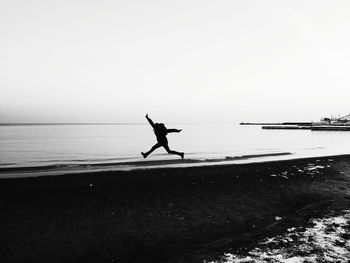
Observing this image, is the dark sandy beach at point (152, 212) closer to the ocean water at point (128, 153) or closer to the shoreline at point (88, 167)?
the shoreline at point (88, 167)

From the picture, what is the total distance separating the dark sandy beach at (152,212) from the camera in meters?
7.49

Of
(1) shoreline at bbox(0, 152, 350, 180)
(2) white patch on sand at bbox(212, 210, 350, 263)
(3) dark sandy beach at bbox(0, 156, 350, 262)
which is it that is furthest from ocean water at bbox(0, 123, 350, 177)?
(2) white patch on sand at bbox(212, 210, 350, 263)

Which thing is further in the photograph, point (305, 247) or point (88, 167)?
point (88, 167)

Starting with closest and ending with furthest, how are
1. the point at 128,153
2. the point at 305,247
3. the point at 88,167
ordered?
1. the point at 305,247
2. the point at 88,167
3. the point at 128,153

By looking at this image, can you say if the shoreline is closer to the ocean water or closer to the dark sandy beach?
the ocean water

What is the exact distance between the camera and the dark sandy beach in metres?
7.49

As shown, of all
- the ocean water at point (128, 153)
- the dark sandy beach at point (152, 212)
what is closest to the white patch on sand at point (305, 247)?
the dark sandy beach at point (152, 212)

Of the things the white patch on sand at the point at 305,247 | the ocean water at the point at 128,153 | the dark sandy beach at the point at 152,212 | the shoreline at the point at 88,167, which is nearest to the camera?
the white patch on sand at the point at 305,247

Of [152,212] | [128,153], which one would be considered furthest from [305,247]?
[128,153]

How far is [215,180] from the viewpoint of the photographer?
15.3 m

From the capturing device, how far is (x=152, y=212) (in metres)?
10.2

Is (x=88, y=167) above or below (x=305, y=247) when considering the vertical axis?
above

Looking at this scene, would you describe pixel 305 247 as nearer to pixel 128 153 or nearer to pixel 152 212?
pixel 152 212

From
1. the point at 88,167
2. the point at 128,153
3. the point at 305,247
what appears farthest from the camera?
the point at 128,153
